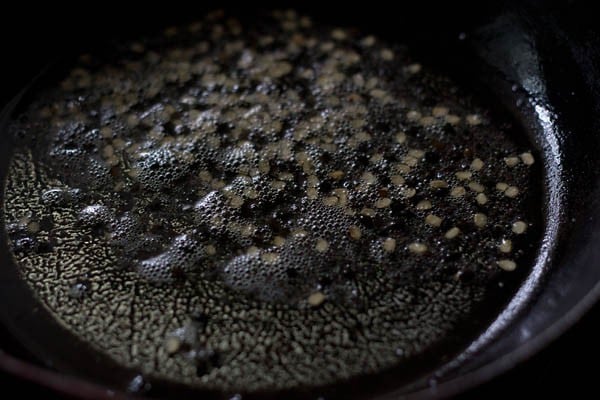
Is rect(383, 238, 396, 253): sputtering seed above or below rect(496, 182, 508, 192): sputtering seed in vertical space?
above

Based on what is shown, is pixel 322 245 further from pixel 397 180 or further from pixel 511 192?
pixel 511 192

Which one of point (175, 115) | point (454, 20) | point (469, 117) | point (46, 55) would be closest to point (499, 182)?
point (469, 117)

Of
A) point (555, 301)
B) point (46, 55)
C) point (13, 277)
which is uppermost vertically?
point (46, 55)

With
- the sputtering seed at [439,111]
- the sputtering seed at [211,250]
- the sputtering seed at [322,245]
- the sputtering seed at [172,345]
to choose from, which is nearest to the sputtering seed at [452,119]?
the sputtering seed at [439,111]

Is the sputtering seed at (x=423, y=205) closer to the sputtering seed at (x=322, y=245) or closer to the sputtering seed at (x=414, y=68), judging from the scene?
the sputtering seed at (x=322, y=245)

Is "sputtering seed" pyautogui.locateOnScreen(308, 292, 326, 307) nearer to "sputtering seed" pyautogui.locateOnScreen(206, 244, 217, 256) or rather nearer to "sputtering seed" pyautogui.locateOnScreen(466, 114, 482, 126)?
"sputtering seed" pyautogui.locateOnScreen(206, 244, 217, 256)

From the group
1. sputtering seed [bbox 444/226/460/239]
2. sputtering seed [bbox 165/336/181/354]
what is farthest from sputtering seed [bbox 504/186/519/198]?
sputtering seed [bbox 165/336/181/354]

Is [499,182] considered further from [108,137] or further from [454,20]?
[108,137]
